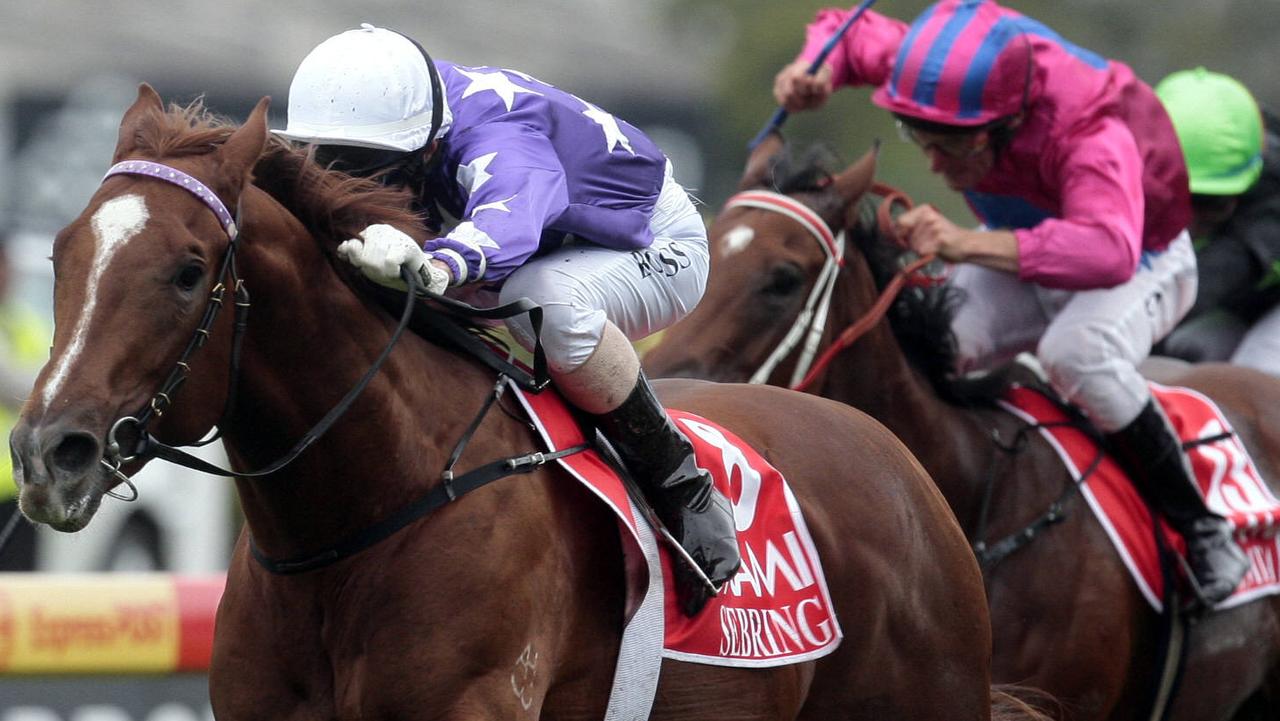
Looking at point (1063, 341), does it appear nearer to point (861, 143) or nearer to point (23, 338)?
point (23, 338)

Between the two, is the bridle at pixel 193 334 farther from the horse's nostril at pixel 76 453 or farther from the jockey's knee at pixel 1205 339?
the jockey's knee at pixel 1205 339

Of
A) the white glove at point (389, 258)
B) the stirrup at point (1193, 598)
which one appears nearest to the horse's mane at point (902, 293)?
the stirrup at point (1193, 598)

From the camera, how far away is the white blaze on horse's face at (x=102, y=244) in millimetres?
2977

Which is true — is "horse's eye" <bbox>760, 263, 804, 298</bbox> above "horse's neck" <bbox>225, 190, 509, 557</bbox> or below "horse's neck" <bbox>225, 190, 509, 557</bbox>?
below

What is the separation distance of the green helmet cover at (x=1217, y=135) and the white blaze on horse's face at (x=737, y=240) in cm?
199

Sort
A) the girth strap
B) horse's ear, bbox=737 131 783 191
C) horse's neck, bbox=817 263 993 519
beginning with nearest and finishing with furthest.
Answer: the girth strap, horse's neck, bbox=817 263 993 519, horse's ear, bbox=737 131 783 191

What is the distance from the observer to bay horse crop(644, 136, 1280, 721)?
5.29m

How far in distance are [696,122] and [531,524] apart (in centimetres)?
1549

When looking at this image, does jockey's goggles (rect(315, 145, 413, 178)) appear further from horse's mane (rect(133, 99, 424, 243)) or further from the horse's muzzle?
the horse's muzzle

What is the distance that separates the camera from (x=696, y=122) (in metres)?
18.8

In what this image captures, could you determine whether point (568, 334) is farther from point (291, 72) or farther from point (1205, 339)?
point (291, 72)

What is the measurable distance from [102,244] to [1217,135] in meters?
4.67

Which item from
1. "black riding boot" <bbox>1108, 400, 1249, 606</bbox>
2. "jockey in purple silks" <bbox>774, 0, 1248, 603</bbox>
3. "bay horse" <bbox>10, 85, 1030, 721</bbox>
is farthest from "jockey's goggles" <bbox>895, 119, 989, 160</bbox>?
"bay horse" <bbox>10, 85, 1030, 721</bbox>

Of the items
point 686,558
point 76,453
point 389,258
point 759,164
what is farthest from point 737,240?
point 76,453
